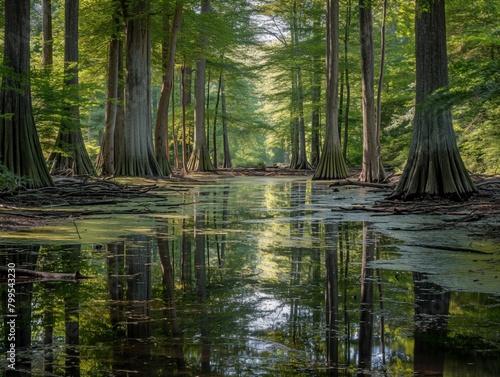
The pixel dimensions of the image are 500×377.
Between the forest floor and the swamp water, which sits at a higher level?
the forest floor

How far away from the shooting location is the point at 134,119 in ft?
56.7

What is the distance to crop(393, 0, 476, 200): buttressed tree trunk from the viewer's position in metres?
9.20

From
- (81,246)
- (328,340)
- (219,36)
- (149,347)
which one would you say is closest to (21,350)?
(149,347)

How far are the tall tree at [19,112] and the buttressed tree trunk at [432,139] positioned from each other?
6.06 m

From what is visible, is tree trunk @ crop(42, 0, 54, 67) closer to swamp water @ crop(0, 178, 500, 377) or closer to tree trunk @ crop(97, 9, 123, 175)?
tree trunk @ crop(97, 9, 123, 175)

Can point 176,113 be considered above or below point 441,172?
above

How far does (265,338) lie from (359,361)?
447 mm

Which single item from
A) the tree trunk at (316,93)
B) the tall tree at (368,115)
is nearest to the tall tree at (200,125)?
the tree trunk at (316,93)

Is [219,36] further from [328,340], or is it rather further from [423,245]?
[328,340]

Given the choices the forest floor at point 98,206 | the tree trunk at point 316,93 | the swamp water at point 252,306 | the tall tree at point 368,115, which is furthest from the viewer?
the tree trunk at point 316,93

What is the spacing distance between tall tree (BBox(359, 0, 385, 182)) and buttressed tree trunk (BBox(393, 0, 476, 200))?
6.63 metres

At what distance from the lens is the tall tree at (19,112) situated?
972 centimetres

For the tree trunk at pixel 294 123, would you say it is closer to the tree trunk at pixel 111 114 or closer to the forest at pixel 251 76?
A: the forest at pixel 251 76

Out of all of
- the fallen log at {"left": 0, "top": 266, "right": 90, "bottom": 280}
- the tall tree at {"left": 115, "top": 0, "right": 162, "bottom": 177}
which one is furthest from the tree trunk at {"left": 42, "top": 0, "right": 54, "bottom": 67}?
the fallen log at {"left": 0, "top": 266, "right": 90, "bottom": 280}
